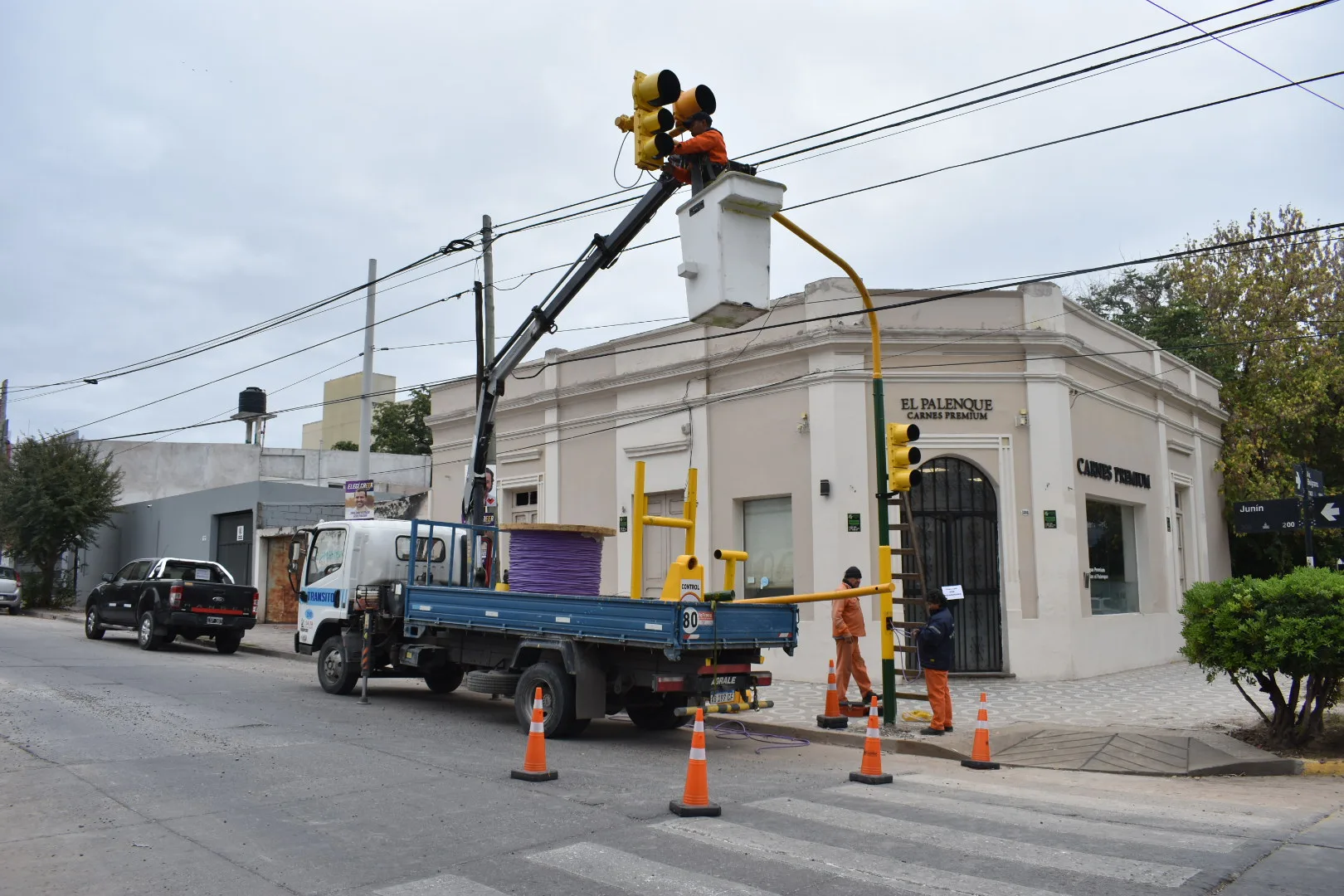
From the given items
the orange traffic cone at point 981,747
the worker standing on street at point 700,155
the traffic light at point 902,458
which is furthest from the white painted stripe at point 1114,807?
the worker standing on street at point 700,155

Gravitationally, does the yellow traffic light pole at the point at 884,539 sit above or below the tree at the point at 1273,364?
below

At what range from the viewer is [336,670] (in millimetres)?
14523

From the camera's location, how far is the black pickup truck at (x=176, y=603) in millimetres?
20406

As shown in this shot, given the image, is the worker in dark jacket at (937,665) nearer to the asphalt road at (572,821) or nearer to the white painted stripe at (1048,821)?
the asphalt road at (572,821)

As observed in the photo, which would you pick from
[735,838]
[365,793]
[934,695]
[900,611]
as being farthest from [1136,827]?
[900,611]

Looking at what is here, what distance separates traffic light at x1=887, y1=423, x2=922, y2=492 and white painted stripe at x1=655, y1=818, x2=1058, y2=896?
17.5ft

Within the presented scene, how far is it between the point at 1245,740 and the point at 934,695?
3.17 metres

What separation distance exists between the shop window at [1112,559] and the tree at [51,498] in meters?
31.2

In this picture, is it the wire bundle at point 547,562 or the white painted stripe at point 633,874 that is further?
the wire bundle at point 547,562

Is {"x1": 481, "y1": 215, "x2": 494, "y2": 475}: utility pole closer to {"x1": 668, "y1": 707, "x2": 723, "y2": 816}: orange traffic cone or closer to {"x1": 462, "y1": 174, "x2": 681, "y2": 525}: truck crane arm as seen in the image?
{"x1": 462, "y1": 174, "x2": 681, "y2": 525}: truck crane arm

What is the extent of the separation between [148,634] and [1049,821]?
18805mm

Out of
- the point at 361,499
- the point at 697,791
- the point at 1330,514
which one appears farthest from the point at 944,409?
the point at 697,791

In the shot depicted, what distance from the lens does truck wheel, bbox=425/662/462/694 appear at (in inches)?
564

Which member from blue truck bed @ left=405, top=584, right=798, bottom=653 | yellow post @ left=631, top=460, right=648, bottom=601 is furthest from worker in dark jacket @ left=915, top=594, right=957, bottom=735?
yellow post @ left=631, top=460, right=648, bottom=601
